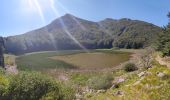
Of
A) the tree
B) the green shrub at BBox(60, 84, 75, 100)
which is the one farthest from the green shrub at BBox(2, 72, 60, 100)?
the tree

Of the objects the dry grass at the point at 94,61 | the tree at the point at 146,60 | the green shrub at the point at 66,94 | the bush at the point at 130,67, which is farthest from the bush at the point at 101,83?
the dry grass at the point at 94,61

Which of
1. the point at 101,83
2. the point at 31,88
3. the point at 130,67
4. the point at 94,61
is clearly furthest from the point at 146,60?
the point at 31,88

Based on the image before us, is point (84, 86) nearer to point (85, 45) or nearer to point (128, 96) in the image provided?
point (128, 96)

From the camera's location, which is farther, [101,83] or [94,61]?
[94,61]

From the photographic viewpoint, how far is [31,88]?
1948cm

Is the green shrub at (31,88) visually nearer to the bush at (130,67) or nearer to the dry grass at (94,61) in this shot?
the bush at (130,67)

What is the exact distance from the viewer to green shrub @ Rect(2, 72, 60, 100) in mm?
19406

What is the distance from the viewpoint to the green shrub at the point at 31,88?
63.7 feet

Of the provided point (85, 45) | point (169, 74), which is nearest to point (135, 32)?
point (85, 45)

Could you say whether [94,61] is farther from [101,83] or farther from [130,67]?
[101,83]

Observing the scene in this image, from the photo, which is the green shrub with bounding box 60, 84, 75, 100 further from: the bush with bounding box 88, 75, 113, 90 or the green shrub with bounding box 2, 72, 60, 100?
the bush with bounding box 88, 75, 113, 90

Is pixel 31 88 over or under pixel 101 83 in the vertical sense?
over

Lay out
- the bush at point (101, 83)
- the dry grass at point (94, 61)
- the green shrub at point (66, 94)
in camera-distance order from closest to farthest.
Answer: the green shrub at point (66, 94) < the bush at point (101, 83) < the dry grass at point (94, 61)

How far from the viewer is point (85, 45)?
7165 inches
